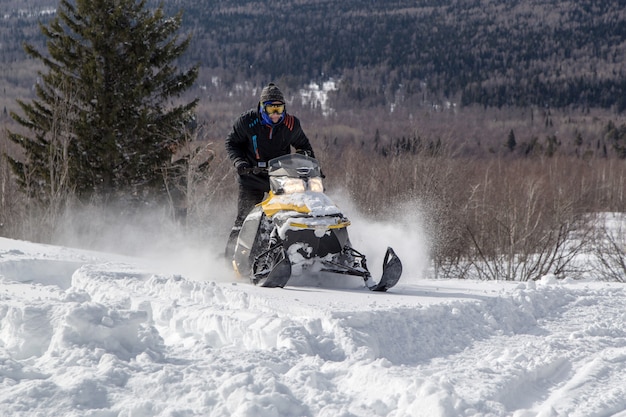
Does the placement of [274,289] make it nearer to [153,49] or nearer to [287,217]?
[287,217]

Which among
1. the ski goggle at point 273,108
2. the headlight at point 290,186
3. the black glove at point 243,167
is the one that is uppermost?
the ski goggle at point 273,108

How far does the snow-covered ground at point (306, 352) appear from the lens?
3.46 m

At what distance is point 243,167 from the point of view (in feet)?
23.9

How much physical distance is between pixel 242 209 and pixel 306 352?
3692 mm

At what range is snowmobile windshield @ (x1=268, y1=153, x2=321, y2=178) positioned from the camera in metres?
6.95

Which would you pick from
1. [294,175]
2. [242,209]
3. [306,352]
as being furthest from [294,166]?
[306,352]

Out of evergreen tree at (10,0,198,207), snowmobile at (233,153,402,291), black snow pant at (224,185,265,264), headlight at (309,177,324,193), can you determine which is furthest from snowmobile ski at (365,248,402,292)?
evergreen tree at (10,0,198,207)

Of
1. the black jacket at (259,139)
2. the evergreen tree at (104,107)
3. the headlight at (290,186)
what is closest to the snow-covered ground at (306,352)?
the headlight at (290,186)

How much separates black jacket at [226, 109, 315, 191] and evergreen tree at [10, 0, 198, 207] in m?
13.6

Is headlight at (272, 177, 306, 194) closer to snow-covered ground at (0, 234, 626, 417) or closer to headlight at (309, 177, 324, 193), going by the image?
headlight at (309, 177, 324, 193)

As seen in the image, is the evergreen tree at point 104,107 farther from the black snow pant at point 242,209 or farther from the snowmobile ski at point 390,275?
the snowmobile ski at point 390,275

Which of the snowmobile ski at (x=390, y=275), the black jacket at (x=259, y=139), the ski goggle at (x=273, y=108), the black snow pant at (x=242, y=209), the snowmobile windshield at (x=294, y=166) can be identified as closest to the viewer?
the snowmobile ski at (x=390, y=275)

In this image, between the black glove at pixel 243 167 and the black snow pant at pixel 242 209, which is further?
the black snow pant at pixel 242 209

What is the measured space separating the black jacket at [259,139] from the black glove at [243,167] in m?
0.12
